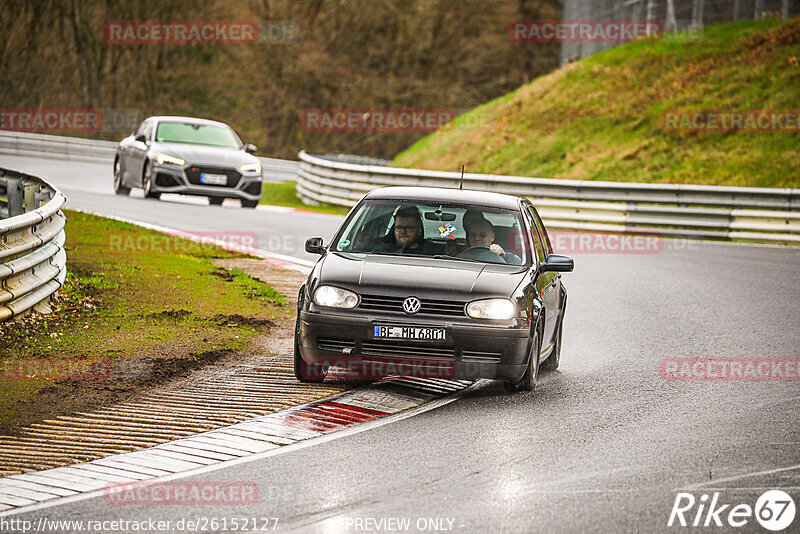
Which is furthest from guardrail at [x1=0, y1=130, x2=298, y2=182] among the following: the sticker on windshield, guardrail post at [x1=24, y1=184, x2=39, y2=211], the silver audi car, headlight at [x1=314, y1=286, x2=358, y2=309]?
headlight at [x1=314, y1=286, x2=358, y2=309]

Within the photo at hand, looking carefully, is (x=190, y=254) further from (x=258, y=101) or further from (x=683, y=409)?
(x=258, y=101)

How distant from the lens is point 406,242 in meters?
9.77

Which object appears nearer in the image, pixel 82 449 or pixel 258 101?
pixel 82 449

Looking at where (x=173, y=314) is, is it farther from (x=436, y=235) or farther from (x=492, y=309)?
(x=492, y=309)

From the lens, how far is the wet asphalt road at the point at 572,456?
5910mm

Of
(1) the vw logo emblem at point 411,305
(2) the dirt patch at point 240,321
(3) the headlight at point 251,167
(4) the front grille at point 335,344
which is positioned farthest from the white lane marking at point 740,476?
(3) the headlight at point 251,167

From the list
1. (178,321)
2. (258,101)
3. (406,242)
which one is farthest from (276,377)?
(258,101)

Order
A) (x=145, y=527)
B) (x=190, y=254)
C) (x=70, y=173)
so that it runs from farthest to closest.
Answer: (x=70, y=173) → (x=190, y=254) → (x=145, y=527)

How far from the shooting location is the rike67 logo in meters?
5.88

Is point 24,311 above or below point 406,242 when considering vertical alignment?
below

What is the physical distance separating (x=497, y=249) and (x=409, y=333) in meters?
1.50

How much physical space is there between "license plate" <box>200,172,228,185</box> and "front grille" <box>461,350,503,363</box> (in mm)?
16732

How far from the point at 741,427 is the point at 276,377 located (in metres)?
3.54

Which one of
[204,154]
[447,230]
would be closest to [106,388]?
[447,230]
